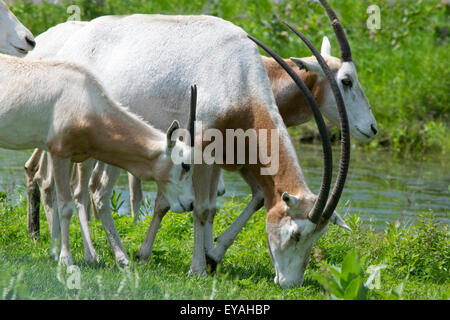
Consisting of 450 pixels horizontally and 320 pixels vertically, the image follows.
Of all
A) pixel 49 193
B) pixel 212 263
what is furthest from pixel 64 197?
pixel 212 263

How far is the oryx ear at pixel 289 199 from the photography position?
19.9ft

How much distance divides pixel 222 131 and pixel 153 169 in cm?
78

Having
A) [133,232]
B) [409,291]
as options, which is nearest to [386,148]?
[133,232]

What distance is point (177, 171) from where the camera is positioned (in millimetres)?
6266

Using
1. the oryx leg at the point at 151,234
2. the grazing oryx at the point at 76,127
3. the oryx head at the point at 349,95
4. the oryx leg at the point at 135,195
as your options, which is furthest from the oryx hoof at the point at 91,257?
the oryx head at the point at 349,95

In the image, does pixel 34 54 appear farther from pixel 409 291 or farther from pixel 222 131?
pixel 409 291

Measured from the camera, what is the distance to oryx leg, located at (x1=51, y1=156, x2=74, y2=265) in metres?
6.32

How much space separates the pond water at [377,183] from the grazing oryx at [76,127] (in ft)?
10.2

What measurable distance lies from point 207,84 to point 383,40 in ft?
37.7

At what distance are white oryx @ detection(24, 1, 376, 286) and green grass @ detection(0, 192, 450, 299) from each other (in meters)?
0.39

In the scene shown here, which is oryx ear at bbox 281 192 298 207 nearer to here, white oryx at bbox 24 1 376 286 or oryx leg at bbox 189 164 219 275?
white oryx at bbox 24 1 376 286

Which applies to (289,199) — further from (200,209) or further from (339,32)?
(339,32)

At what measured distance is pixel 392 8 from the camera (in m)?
18.1

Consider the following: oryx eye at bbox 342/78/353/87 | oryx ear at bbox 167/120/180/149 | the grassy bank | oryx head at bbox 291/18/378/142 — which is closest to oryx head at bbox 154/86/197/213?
oryx ear at bbox 167/120/180/149
